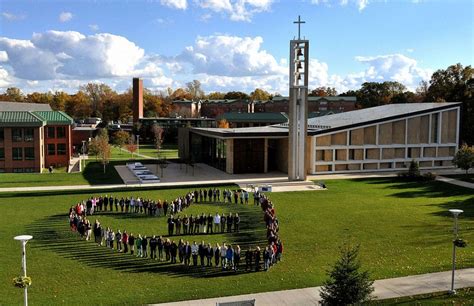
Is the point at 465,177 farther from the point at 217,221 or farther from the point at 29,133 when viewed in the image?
the point at 29,133

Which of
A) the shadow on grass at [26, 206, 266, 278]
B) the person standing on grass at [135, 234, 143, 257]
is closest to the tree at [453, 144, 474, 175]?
the shadow on grass at [26, 206, 266, 278]

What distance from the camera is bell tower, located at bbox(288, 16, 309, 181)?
43.2 m

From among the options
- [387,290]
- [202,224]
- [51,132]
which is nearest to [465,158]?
[202,224]

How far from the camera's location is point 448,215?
30.2m

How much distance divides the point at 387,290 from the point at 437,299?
5.67 ft

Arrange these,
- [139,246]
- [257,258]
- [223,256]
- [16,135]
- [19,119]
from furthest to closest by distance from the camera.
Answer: [16,135]
[19,119]
[139,246]
[223,256]
[257,258]

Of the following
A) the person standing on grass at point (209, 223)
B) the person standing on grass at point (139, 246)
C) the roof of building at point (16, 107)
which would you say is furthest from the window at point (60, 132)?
the person standing on grass at point (139, 246)

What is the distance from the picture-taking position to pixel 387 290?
17266 mm

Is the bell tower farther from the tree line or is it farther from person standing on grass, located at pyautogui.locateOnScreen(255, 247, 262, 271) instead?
the tree line

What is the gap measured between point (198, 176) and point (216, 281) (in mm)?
29162

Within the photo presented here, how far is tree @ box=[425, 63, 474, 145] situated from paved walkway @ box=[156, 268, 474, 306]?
4533 centimetres

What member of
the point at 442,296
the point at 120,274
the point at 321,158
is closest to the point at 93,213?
the point at 120,274

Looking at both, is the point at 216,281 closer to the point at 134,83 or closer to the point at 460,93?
the point at 460,93

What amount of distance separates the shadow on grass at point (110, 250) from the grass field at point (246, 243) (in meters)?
0.04
